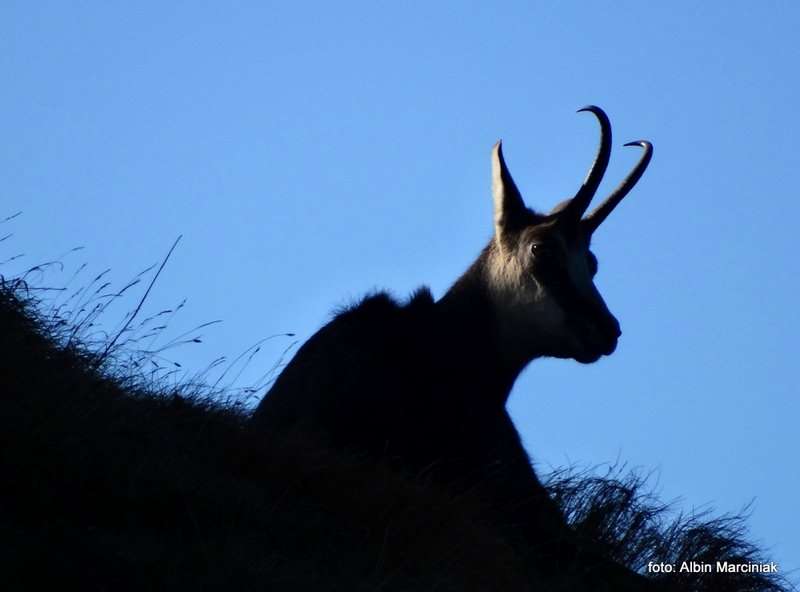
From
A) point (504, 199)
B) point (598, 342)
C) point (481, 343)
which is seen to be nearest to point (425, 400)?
point (481, 343)

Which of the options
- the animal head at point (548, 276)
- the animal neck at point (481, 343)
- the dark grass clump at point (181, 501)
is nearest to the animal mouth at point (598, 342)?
the animal head at point (548, 276)

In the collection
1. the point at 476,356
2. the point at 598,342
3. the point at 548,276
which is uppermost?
the point at 548,276

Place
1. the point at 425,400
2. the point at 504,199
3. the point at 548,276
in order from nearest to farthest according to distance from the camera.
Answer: the point at 425,400 < the point at 548,276 < the point at 504,199

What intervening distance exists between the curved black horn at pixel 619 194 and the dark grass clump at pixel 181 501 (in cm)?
349

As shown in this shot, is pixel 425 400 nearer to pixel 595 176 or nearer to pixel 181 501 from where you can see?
pixel 595 176

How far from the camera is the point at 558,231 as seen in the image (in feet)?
34.8

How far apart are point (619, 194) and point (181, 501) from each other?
5955 mm

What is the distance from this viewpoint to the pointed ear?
424 inches

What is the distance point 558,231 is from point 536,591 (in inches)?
159

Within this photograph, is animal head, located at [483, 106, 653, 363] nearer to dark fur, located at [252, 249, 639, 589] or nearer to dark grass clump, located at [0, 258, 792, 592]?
dark fur, located at [252, 249, 639, 589]

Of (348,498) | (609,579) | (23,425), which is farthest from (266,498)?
(609,579)

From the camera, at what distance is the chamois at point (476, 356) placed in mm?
8992

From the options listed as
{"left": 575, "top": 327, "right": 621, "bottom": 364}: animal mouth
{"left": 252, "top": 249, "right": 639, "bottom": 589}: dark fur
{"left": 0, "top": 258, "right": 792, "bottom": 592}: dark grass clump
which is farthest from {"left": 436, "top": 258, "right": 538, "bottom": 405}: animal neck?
{"left": 0, "top": 258, "right": 792, "bottom": 592}: dark grass clump

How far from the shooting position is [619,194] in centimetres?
1114
